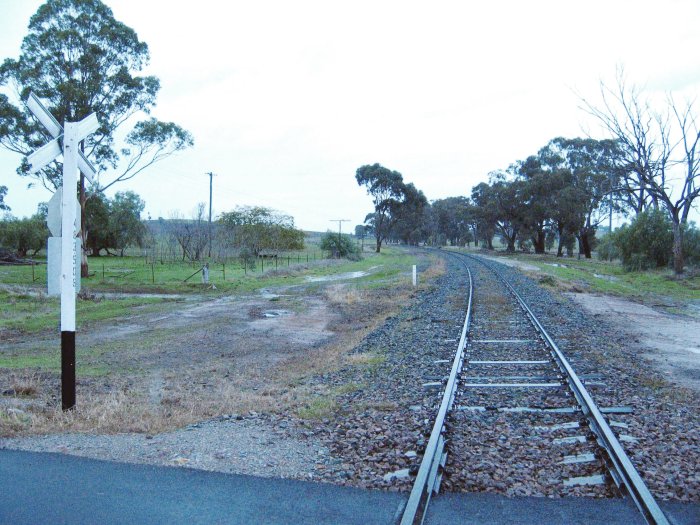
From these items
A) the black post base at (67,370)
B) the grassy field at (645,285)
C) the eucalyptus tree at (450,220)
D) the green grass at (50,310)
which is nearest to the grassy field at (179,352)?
the green grass at (50,310)

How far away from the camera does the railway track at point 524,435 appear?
4.69 metres

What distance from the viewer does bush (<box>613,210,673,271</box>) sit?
4156 cm

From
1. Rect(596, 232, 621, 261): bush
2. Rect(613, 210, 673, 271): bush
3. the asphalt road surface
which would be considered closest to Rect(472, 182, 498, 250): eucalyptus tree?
Rect(596, 232, 621, 261): bush

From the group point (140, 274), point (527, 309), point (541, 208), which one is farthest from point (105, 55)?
point (541, 208)

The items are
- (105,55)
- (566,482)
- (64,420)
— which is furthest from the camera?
(105,55)

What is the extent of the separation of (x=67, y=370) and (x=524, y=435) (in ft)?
17.3

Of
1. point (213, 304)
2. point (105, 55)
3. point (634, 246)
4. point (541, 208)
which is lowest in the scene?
point (213, 304)

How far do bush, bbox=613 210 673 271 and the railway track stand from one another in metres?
36.0

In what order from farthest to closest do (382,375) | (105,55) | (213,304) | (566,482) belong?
(105,55) < (213,304) < (382,375) < (566,482)

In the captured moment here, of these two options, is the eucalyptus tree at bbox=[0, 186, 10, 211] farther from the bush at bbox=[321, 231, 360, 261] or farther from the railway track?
the railway track

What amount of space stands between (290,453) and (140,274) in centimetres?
3928

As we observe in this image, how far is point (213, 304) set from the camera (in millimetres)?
24359

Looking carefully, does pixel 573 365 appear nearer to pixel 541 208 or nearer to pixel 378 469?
pixel 378 469

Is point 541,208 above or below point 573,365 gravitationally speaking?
above
